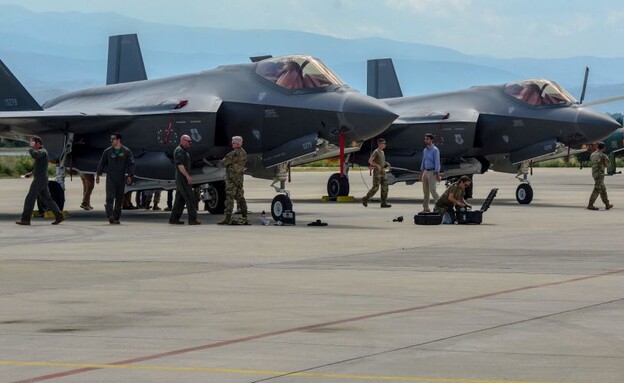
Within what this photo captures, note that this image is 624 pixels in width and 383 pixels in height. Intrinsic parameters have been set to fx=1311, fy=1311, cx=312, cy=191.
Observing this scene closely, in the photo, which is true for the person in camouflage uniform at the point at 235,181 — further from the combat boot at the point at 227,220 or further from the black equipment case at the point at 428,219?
the black equipment case at the point at 428,219

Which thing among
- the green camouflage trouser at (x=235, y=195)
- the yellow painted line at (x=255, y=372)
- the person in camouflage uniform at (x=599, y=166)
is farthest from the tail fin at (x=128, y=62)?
the yellow painted line at (x=255, y=372)

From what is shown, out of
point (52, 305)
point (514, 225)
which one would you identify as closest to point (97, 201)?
point (514, 225)

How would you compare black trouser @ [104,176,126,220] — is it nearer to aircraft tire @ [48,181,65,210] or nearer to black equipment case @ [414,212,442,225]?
aircraft tire @ [48,181,65,210]

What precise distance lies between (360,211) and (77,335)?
20568 mm

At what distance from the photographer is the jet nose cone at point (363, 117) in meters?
25.8

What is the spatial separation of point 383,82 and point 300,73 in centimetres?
1817

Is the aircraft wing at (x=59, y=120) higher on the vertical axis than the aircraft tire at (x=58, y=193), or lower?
higher

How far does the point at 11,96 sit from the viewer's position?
102ft

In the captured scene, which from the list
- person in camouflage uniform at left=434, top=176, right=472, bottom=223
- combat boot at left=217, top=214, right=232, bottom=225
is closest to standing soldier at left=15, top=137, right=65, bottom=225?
combat boot at left=217, top=214, right=232, bottom=225

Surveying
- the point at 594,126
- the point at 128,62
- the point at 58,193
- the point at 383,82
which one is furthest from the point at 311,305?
the point at 383,82

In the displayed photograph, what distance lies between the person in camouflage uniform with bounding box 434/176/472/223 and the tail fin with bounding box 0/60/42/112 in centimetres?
1074

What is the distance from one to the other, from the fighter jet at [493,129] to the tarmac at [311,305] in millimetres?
11950

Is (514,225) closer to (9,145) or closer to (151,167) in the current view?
(151,167)

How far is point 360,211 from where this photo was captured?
1203 inches
